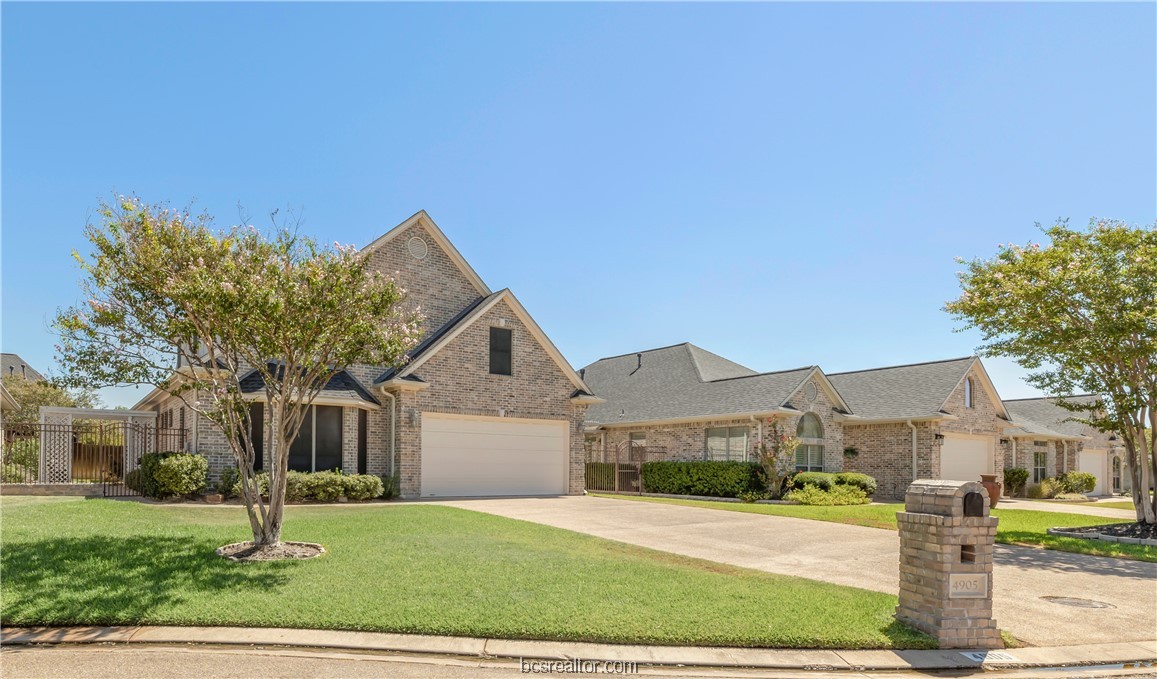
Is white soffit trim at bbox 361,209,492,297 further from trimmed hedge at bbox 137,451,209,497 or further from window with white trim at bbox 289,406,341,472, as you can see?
trimmed hedge at bbox 137,451,209,497

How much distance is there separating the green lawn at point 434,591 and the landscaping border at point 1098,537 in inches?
419

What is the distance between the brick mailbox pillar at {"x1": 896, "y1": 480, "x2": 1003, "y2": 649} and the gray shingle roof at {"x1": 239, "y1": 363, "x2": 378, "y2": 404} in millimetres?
14862

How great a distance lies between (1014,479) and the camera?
32.8 m

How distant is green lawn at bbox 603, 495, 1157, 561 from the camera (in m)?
14.2

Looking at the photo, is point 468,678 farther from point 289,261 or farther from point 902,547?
point 289,261

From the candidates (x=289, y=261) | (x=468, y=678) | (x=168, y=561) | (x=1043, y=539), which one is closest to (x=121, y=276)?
(x=289, y=261)

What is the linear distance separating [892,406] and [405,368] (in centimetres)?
1926

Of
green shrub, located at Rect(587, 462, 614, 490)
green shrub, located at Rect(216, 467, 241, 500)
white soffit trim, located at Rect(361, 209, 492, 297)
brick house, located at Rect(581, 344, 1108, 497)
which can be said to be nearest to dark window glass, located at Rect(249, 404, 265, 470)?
green shrub, located at Rect(216, 467, 241, 500)

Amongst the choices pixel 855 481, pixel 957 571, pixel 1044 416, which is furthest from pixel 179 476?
pixel 1044 416

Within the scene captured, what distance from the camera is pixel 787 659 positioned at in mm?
6457

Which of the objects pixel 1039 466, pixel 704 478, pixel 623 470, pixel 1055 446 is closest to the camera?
pixel 704 478

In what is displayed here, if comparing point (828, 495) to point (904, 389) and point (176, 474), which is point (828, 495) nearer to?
point (904, 389)

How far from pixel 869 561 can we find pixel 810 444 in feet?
54.3

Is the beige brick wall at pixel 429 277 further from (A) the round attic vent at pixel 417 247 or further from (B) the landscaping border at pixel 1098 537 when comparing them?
(B) the landscaping border at pixel 1098 537
